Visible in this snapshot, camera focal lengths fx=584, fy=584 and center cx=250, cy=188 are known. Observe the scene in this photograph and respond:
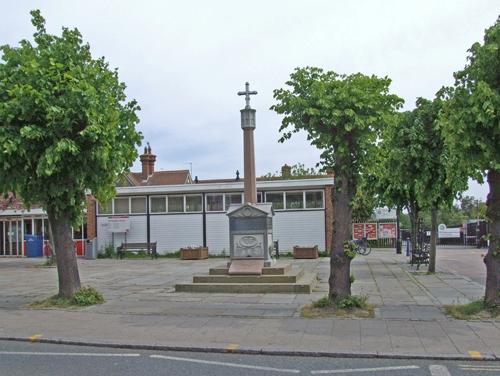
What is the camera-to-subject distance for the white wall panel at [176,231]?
104 feet

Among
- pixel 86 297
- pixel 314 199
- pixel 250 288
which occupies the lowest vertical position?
pixel 250 288

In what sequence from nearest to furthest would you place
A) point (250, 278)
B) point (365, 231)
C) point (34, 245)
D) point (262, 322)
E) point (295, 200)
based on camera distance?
1. point (262, 322)
2. point (250, 278)
3. point (295, 200)
4. point (34, 245)
5. point (365, 231)

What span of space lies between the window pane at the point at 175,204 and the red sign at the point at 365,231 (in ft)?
37.4

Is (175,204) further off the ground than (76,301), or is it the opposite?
(175,204)

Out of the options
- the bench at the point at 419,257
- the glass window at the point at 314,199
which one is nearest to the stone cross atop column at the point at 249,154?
the bench at the point at 419,257

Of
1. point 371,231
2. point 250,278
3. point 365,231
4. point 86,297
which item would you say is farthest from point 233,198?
point 86,297

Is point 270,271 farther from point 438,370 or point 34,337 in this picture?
point 438,370

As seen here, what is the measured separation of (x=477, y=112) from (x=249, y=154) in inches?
352

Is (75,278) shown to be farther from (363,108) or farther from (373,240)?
(373,240)

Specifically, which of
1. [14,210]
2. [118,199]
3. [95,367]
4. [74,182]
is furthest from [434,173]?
[14,210]

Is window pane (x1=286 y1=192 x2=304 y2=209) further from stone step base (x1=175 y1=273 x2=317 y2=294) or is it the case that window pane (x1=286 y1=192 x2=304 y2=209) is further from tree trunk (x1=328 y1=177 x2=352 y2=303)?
tree trunk (x1=328 y1=177 x2=352 y2=303)

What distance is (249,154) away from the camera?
57.3 feet

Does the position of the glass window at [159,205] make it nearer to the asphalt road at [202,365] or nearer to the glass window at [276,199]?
the glass window at [276,199]

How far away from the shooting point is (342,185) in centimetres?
1113
